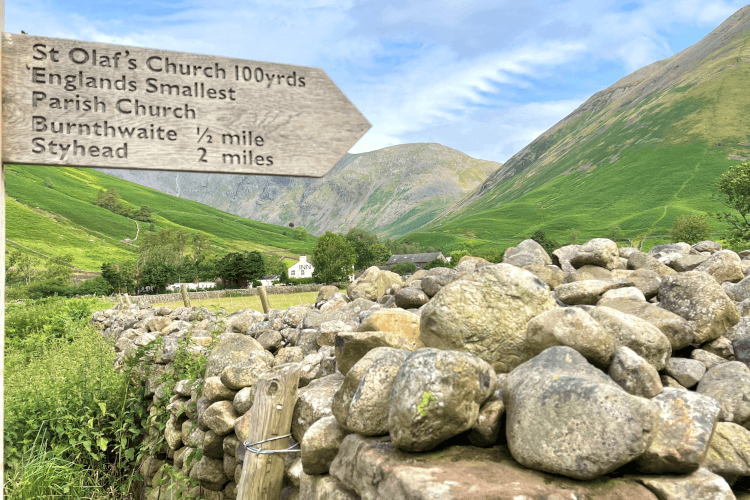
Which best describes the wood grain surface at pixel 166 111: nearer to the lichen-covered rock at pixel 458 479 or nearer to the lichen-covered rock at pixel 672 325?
the lichen-covered rock at pixel 458 479

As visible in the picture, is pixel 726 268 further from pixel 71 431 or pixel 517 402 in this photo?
pixel 71 431

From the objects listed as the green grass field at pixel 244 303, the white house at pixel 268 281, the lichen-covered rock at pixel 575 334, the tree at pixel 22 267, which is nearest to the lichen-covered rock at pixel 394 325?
the lichen-covered rock at pixel 575 334

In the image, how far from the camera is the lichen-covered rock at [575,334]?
Result: 13.4 feet

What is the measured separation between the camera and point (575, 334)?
4.13m

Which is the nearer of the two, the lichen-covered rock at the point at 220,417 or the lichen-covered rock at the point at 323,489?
the lichen-covered rock at the point at 323,489

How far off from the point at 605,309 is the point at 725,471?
181 centimetres

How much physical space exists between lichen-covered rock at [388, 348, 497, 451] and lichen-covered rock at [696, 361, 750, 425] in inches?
87.3

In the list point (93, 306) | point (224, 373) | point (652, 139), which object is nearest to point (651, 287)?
point (224, 373)

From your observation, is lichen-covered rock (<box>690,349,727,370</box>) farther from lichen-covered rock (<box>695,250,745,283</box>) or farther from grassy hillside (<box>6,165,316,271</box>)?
grassy hillside (<box>6,165,316,271</box>)

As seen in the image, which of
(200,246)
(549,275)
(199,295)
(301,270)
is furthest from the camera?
(200,246)

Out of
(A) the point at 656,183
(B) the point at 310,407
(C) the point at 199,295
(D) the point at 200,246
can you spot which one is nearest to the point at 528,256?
(B) the point at 310,407

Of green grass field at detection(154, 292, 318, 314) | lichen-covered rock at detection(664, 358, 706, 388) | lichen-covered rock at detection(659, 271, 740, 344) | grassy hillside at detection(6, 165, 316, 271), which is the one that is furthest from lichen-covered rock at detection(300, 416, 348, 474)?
grassy hillside at detection(6, 165, 316, 271)

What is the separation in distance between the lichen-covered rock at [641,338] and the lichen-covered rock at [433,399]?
1.91 meters

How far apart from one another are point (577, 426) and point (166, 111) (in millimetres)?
3649
